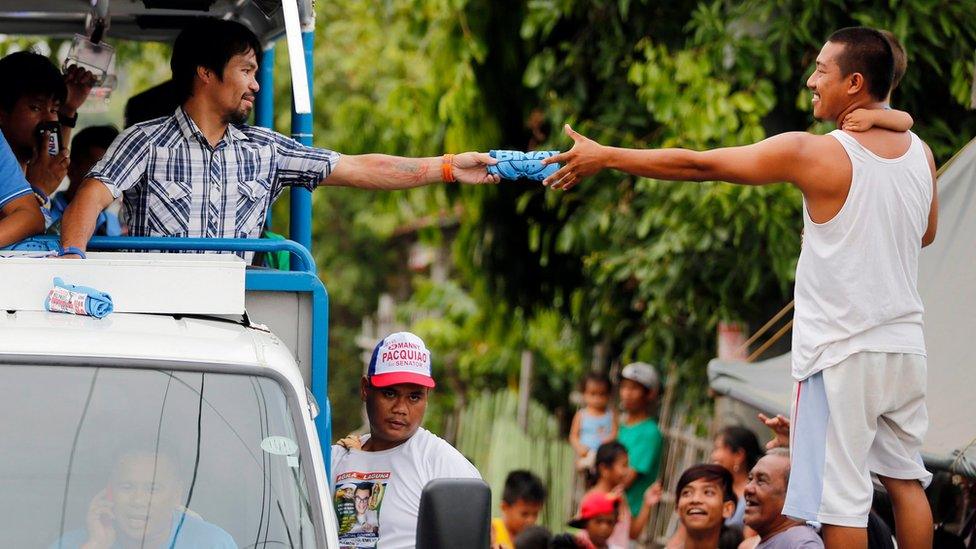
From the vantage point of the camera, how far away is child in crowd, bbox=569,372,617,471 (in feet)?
33.1

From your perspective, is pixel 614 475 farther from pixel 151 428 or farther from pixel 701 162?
pixel 151 428

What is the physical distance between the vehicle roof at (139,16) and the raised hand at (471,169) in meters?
1.36

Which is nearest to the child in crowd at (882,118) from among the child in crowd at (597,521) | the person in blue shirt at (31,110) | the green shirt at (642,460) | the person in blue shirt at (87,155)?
the person in blue shirt at (31,110)

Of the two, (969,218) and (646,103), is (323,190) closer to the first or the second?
(646,103)

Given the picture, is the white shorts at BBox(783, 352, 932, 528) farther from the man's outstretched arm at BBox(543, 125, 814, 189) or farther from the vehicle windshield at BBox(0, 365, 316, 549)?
the vehicle windshield at BBox(0, 365, 316, 549)

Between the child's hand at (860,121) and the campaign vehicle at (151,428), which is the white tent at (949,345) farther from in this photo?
the campaign vehicle at (151,428)

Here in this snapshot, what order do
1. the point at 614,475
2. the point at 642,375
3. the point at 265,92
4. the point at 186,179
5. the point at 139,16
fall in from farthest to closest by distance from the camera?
the point at 642,375
the point at 614,475
the point at 139,16
the point at 265,92
the point at 186,179

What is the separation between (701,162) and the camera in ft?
14.5

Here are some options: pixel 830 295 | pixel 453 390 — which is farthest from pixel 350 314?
pixel 830 295

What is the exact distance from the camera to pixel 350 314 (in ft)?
84.1

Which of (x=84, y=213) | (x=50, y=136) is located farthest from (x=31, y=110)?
(x=84, y=213)

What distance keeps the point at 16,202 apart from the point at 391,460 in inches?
56.4

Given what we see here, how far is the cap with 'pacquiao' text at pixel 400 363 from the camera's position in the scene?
4.70 meters

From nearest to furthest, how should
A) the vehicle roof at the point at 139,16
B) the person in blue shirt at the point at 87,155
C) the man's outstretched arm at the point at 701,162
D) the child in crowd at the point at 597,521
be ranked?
the man's outstretched arm at the point at 701,162 → the vehicle roof at the point at 139,16 → the person in blue shirt at the point at 87,155 → the child in crowd at the point at 597,521
